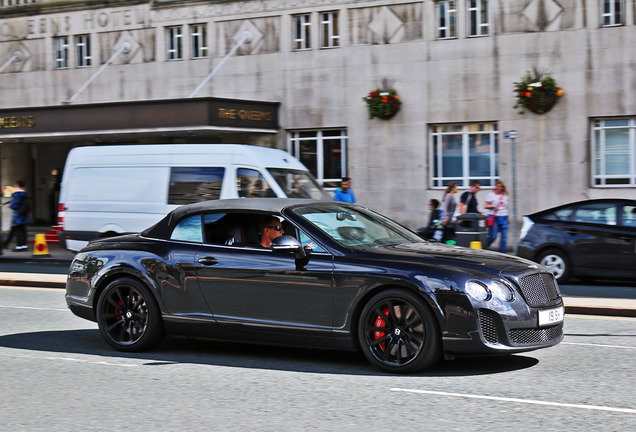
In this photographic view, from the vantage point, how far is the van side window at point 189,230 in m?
8.55

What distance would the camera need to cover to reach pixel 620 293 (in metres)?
13.9

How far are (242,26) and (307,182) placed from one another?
9651 millimetres

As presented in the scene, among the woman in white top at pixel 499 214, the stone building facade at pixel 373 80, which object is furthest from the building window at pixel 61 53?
the woman in white top at pixel 499 214

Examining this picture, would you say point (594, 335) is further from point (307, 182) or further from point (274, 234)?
point (307, 182)

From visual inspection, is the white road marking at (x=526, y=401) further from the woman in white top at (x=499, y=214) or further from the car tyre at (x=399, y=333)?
the woman in white top at (x=499, y=214)

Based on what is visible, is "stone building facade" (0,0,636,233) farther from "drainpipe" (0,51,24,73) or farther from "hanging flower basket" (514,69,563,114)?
"hanging flower basket" (514,69,563,114)

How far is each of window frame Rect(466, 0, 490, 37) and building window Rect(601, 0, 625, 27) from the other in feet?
9.07

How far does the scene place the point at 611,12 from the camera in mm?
22141

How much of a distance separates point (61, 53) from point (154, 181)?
13264 mm

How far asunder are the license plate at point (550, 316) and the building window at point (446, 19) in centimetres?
1710

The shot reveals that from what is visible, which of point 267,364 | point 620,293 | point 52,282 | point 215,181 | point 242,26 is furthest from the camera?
point 242,26

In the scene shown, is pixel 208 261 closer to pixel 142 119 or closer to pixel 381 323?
pixel 381 323

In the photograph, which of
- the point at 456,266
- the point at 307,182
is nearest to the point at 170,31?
the point at 307,182

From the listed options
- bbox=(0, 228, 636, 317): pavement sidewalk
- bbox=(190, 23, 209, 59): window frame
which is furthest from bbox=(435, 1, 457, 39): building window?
bbox=(0, 228, 636, 317): pavement sidewalk
